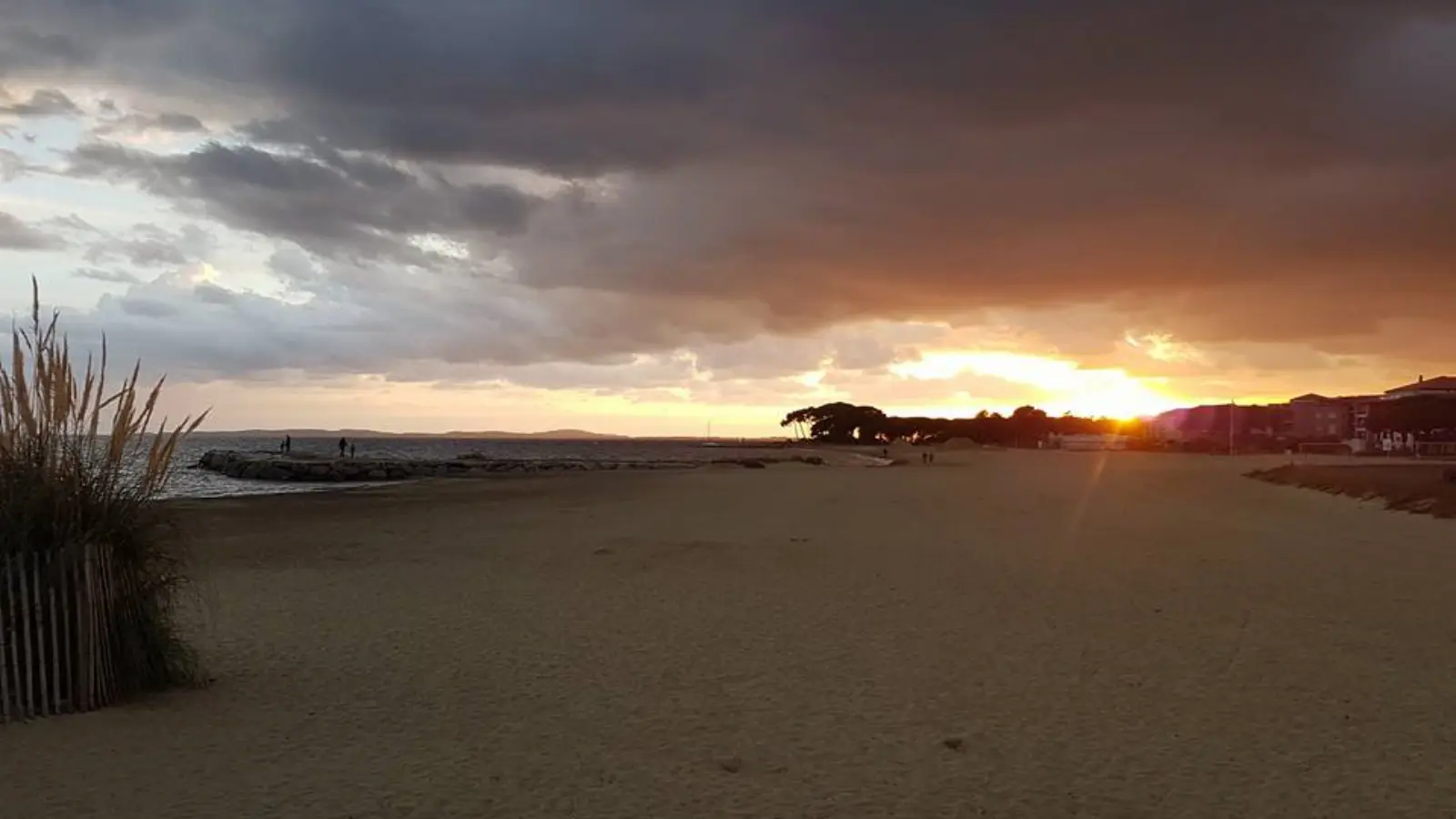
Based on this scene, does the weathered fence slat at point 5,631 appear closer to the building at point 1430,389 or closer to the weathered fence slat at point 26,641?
the weathered fence slat at point 26,641

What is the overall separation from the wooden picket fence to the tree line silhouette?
134m

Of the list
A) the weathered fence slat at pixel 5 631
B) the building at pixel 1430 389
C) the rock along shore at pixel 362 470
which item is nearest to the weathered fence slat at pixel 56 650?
the weathered fence slat at pixel 5 631

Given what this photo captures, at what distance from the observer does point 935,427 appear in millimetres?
155750

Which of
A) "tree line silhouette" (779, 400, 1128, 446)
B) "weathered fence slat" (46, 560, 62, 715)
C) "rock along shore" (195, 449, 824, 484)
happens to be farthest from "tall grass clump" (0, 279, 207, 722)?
"tree line silhouette" (779, 400, 1128, 446)

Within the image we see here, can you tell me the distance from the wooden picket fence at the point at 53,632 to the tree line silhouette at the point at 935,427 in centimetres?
13433

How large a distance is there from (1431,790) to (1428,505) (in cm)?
2154

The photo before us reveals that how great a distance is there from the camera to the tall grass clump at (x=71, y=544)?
6887 mm

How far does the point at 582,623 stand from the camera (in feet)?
35.5

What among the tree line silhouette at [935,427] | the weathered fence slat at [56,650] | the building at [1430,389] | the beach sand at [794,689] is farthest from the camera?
the tree line silhouette at [935,427]

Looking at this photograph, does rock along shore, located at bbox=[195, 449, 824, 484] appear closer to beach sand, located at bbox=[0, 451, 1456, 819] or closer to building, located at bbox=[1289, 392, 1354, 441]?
beach sand, located at bbox=[0, 451, 1456, 819]

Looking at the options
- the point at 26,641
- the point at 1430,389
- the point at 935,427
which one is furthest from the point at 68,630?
the point at 935,427

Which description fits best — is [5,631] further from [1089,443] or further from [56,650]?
[1089,443]

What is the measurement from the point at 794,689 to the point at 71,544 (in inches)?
193

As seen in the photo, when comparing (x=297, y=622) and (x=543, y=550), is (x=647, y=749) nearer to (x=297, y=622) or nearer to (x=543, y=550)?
(x=297, y=622)
